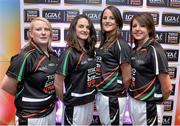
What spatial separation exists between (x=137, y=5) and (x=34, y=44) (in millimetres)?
1353

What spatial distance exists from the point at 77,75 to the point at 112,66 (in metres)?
0.33

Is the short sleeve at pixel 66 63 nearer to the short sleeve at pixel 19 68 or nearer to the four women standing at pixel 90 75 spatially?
the four women standing at pixel 90 75

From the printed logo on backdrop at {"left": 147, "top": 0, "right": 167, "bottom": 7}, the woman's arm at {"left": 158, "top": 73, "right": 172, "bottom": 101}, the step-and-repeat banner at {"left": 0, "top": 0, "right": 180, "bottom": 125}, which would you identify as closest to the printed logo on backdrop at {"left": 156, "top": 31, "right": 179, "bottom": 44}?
the step-and-repeat banner at {"left": 0, "top": 0, "right": 180, "bottom": 125}

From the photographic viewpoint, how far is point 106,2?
2.94 m

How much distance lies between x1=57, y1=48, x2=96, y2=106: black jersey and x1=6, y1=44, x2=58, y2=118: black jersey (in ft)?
0.45

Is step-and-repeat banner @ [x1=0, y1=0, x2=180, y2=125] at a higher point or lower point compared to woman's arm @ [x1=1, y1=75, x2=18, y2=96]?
higher

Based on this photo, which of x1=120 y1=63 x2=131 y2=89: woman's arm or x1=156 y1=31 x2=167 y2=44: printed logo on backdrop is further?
x1=156 y1=31 x2=167 y2=44: printed logo on backdrop

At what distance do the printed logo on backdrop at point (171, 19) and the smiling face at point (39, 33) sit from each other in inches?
56.6

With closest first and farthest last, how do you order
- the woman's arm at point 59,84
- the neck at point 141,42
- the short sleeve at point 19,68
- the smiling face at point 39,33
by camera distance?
the short sleeve at point 19,68 < the smiling face at point 39,33 < the woman's arm at point 59,84 < the neck at point 141,42

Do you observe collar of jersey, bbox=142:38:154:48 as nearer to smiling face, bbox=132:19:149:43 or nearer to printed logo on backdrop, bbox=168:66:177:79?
smiling face, bbox=132:19:149:43

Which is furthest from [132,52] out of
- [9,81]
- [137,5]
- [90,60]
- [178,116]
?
[178,116]

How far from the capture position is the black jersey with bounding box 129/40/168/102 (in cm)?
222

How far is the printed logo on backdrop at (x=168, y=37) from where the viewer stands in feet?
9.83

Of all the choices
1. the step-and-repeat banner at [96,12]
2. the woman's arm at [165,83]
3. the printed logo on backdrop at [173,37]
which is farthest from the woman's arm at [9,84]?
the printed logo on backdrop at [173,37]
